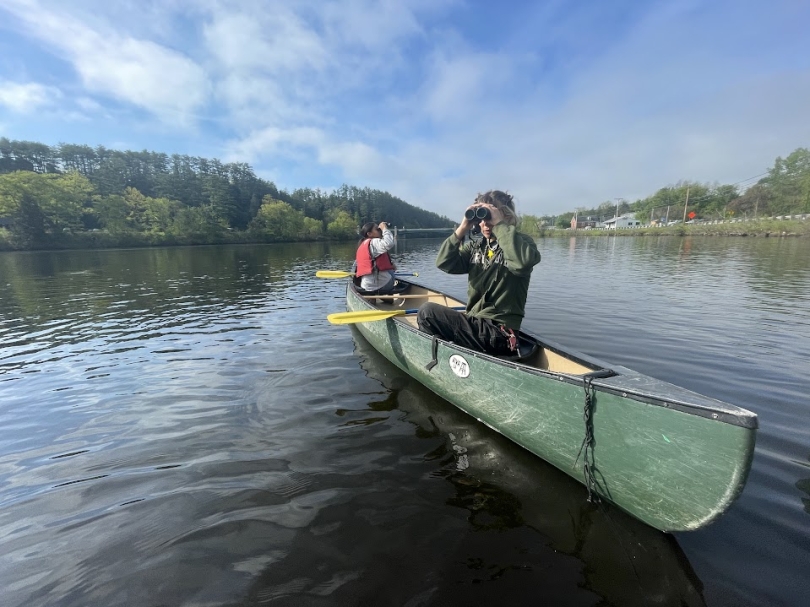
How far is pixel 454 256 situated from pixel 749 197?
9114cm

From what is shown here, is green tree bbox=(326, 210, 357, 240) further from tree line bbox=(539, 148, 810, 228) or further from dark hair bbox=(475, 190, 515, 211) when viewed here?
dark hair bbox=(475, 190, 515, 211)

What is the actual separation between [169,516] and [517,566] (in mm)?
2791

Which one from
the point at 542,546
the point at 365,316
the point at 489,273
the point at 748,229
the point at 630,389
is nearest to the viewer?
the point at 630,389

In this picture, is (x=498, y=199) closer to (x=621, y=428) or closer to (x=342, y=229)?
(x=621, y=428)

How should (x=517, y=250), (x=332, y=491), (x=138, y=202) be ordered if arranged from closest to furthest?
1. (x=332, y=491)
2. (x=517, y=250)
3. (x=138, y=202)

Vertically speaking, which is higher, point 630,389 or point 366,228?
point 366,228

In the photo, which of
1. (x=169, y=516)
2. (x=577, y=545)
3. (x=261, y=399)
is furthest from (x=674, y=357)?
(x=169, y=516)

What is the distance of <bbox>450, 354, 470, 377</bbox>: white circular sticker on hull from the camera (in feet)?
12.7

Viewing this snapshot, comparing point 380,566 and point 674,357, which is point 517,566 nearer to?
point 380,566

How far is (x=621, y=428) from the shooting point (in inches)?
98.3

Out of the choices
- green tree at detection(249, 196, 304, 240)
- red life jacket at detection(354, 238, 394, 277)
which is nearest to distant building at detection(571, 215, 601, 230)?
green tree at detection(249, 196, 304, 240)

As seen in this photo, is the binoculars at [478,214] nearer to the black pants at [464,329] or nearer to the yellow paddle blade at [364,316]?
the black pants at [464,329]

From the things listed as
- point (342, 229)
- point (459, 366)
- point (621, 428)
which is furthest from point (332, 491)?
point (342, 229)

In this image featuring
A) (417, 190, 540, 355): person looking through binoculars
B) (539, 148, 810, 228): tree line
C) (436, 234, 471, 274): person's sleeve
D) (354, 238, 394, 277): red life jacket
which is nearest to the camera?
(417, 190, 540, 355): person looking through binoculars
